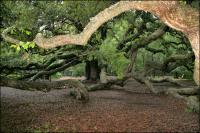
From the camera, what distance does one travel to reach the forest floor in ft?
27.7

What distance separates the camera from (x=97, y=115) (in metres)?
10.0

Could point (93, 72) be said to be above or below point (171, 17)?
below

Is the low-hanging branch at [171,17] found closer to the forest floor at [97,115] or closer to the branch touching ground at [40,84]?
the forest floor at [97,115]

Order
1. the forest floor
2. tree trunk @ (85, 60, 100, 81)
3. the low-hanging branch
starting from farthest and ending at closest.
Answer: tree trunk @ (85, 60, 100, 81) → the forest floor → the low-hanging branch

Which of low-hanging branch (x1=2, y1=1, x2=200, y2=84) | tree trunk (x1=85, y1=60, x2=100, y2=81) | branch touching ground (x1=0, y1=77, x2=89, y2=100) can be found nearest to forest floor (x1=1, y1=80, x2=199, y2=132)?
branch touching ground (x1=0, y1=77, x2=89, y2=100)

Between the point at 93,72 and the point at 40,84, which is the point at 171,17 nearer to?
the point at 40,84

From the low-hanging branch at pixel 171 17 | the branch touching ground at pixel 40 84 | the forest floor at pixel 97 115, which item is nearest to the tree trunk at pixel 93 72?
the forest floor at pixel 97 115

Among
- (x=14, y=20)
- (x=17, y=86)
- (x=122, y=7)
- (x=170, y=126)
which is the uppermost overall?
(x=14, y=20)

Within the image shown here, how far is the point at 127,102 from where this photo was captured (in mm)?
A: 12828

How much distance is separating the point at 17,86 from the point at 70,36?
4691 millimetres

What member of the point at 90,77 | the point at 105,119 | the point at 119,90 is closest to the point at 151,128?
the point at 105,119

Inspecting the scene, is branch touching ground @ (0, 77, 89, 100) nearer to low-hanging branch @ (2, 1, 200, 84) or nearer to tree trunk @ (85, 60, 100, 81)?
low-hanging branch @ (2, 1, 200, 84)

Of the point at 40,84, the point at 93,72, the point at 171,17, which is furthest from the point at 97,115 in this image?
the point at 93,72

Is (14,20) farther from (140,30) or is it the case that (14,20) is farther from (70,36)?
(140,30)
